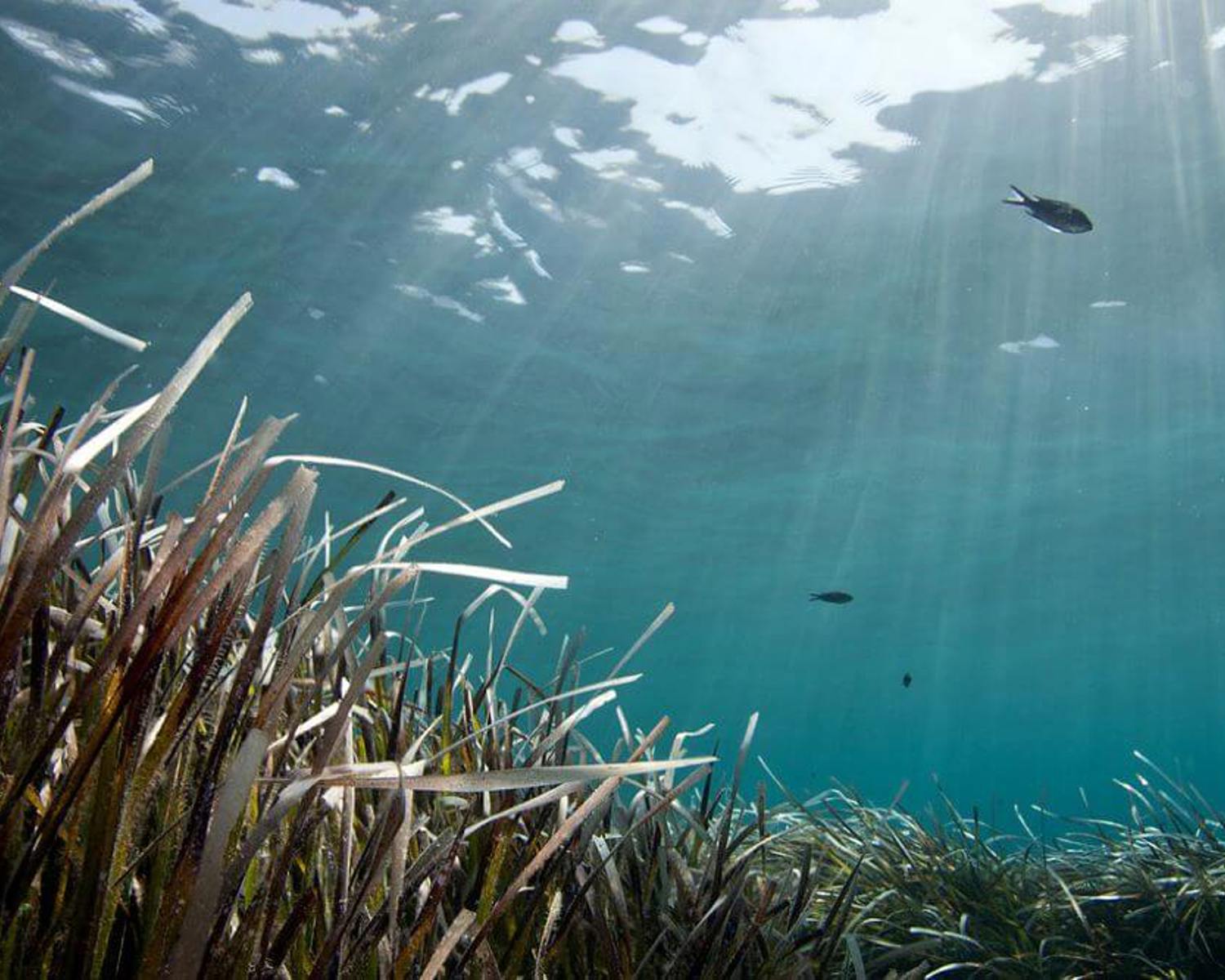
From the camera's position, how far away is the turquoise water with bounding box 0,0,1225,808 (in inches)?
477

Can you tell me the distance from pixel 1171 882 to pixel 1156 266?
662 inches

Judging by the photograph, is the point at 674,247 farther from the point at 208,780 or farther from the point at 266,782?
the point at 208,780

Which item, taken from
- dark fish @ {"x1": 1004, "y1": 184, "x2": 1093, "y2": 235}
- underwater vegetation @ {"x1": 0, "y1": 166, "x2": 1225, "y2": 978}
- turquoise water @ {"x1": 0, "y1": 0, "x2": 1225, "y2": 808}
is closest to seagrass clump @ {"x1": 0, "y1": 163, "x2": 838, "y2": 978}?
underwater vegetation @ {"x1": 0, "y1": 166, "x2": 1225, "y2": 978}

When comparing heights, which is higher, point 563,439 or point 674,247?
point 674,247

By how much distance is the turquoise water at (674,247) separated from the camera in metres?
12.1

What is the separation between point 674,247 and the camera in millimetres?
16406

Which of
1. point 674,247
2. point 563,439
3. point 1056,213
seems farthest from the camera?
point 563,439

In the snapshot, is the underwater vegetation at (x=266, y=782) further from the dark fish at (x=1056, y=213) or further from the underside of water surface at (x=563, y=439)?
the dark fish at (x=1056, y=213)

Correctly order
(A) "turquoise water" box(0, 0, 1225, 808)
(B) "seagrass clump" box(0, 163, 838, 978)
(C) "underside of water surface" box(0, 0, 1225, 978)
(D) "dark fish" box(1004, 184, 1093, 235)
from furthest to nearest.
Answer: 1. (A) "turquoise water" box(0, 0, 1225, 808)
2. (D) "dark fish" box(1004, 184, 1093, 235)
3. (C) "underside of water surface" box(0, 0, 1225, 978)
4. (B) "seagrass clump" box(0, 163, 838, 978)

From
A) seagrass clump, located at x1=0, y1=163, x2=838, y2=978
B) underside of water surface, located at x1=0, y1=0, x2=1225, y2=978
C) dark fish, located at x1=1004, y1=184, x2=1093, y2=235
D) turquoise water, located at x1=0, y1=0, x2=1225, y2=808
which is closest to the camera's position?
seagrass clump, located at x1=0, y1=163, x2=838, y2=978

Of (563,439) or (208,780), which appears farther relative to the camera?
(563,439)

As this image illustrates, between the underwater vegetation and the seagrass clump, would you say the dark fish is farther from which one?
the seagrass clump

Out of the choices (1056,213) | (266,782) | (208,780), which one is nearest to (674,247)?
(1056,213)

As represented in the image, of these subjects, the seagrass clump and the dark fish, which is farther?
the dark fish
